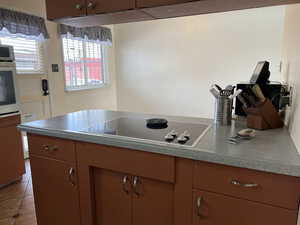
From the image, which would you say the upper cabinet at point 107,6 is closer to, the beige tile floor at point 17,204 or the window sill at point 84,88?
the beige tile floor at point 17,204

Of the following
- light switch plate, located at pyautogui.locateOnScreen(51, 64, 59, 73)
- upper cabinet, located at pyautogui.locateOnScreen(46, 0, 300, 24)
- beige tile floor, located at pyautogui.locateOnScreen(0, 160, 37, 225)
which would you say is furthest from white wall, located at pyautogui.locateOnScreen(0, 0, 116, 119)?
upper cabinet, located at pyautogui.locateOnScreen(46, 0, 300, 24)

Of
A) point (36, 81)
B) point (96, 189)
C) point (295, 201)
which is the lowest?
point (96, 189)

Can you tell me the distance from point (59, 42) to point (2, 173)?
7.58ft

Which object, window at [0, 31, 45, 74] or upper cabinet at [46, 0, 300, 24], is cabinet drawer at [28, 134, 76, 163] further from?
window at [0, 31, 45, 74]

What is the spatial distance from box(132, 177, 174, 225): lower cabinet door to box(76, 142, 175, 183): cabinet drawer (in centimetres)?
8

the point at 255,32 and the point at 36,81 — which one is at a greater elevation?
the point at 255,32

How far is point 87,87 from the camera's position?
4605 mm

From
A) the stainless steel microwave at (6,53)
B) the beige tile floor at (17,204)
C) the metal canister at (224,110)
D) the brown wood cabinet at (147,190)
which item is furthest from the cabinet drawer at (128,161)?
the stainless steel microwave at (6,53)

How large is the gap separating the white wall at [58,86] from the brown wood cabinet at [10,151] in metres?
0.90

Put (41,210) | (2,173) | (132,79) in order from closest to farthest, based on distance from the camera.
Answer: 1. (41,210)
2. (2,173)
3. (132,79)

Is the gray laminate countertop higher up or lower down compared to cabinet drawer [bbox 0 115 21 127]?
higher up

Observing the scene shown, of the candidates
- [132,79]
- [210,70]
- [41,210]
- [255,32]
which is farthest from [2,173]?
[255,32]

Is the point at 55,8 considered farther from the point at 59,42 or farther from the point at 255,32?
the point at 255,32

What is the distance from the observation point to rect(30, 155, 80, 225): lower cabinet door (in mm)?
1557
